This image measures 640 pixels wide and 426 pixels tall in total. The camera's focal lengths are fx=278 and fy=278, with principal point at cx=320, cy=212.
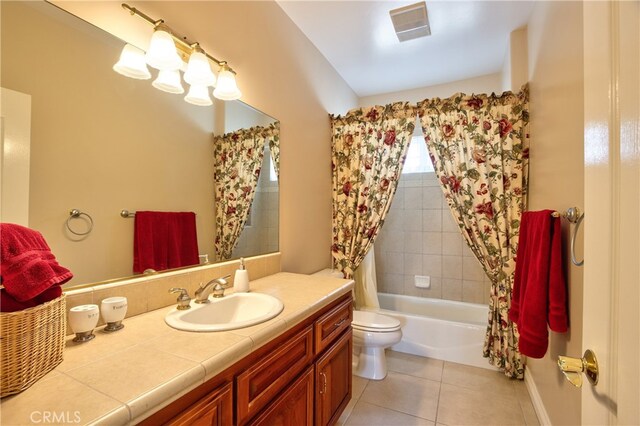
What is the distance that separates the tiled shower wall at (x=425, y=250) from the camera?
121 inches

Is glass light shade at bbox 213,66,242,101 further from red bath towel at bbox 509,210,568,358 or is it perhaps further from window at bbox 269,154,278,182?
red bath towel at bbox 509,210,568,358

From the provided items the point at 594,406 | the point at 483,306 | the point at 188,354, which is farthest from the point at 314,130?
the point at 483,306

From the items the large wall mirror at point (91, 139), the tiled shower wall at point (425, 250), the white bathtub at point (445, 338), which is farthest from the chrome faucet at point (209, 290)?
the tiled shower wall at point (425, 250)

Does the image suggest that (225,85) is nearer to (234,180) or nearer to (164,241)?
(234,180)

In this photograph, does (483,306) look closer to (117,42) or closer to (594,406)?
(594,406)

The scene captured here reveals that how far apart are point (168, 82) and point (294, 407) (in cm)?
145

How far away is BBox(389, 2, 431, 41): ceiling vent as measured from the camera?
1930 mm

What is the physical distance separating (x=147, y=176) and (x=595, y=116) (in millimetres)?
1412

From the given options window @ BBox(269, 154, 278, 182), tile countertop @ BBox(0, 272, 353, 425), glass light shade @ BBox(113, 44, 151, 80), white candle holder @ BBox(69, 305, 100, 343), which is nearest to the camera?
tile countertop @ BBox(0, 272, 353, 425)

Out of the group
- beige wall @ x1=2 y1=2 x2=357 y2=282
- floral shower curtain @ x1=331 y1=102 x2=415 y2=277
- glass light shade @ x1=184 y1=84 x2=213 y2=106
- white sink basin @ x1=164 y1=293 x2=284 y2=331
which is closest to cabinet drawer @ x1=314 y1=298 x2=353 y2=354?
white sink basin @ x1=164 y1=293 x2=284 y2=331

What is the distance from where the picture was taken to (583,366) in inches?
21.0

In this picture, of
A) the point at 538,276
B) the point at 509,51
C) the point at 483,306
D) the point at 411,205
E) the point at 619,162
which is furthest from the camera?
the point at 411,205

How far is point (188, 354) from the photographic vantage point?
29.9 inches

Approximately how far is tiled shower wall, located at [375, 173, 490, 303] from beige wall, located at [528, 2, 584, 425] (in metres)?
1.18
